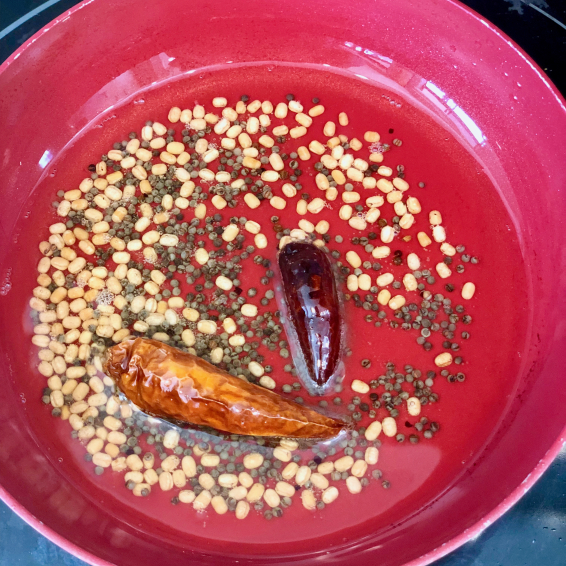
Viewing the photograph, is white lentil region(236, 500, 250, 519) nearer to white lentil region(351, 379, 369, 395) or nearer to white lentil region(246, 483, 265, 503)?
white lentil region(246, 483, 265, 503)

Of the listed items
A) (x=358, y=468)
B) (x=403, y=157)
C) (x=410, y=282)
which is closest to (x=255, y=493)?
(x=358, y=468)

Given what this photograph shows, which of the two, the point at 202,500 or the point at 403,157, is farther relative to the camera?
the point at 403,157

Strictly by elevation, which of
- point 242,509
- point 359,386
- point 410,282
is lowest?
point 242,509

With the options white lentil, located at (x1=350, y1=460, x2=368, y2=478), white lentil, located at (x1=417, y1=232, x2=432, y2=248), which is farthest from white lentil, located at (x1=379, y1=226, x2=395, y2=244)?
white lentil, located at (x1=350, y1=460, x2=368, y2=478)

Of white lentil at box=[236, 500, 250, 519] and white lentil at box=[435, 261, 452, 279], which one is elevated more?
white lentil at box=[435, 261, 452, 279]

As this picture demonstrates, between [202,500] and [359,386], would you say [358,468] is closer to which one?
[359,386]

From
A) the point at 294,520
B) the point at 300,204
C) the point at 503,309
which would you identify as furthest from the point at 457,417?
the point at 300,204

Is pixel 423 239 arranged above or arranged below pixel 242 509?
above

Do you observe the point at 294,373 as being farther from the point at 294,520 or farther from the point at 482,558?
the point at 482,558
